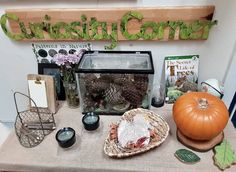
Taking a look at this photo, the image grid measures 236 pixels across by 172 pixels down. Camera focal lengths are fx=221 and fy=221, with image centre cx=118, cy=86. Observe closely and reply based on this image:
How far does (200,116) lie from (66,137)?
1.51 ft

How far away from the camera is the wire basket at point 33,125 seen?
0.82m

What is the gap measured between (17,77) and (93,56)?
1.31 ft

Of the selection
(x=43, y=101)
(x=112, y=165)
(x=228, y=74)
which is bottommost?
(x=112, y=165)

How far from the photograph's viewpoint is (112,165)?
723 millimetres

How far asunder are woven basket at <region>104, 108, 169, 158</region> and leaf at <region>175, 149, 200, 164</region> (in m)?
0.07

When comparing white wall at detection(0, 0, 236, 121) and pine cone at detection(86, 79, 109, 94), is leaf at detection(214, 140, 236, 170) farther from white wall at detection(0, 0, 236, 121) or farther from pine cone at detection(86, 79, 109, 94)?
pine cone at detection(86, 79, 109, 94)

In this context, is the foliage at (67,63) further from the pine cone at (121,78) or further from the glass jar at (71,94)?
the pine cone at (121,78)

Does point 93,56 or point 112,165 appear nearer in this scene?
point 112,165

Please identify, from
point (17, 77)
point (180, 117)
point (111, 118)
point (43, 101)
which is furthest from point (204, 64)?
point (17, 77)

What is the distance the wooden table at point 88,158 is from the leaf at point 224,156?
2cm

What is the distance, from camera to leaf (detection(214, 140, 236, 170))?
0.71 metres

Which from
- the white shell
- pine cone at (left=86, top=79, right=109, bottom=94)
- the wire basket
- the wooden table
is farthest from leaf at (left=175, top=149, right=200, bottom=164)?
the wire basket

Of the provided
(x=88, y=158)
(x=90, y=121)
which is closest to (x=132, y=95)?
(x=90, y=121)

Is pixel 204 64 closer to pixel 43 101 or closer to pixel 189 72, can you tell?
pixel 189 72
